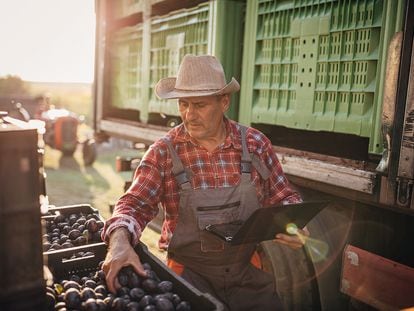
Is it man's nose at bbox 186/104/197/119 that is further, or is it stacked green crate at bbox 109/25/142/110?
stacked green crate at bbox 109/25/142/110

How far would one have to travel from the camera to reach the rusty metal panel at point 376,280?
2578 mm

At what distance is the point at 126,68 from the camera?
6113 millimetres

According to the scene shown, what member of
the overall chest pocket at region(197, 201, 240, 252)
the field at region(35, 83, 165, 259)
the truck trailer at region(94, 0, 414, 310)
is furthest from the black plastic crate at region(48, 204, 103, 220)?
the field at region(35, 83, 165, 259)

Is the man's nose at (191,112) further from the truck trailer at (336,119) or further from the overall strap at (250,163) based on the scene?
the truck trailer at (336,119)

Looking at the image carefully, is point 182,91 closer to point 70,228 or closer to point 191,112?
point 191,112

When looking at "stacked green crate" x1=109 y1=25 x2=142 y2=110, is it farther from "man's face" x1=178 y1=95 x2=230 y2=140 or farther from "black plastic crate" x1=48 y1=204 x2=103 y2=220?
"man's face" x1=178 y1=95 x2=230 y2=140

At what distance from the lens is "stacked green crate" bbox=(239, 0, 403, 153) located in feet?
9.07

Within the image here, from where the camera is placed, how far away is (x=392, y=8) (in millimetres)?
2549

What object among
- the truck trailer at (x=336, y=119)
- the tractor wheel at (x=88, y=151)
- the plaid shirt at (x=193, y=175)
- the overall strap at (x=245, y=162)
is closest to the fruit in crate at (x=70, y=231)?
the plaid shirt at (x=193, y=175)

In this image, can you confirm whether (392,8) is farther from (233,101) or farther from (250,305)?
(250,305)

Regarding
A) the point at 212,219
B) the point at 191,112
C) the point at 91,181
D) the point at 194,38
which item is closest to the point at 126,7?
the point at 194,38

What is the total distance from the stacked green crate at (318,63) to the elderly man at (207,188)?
0.56m

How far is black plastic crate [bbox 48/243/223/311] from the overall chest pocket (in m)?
0.44

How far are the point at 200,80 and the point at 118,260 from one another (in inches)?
49.2
